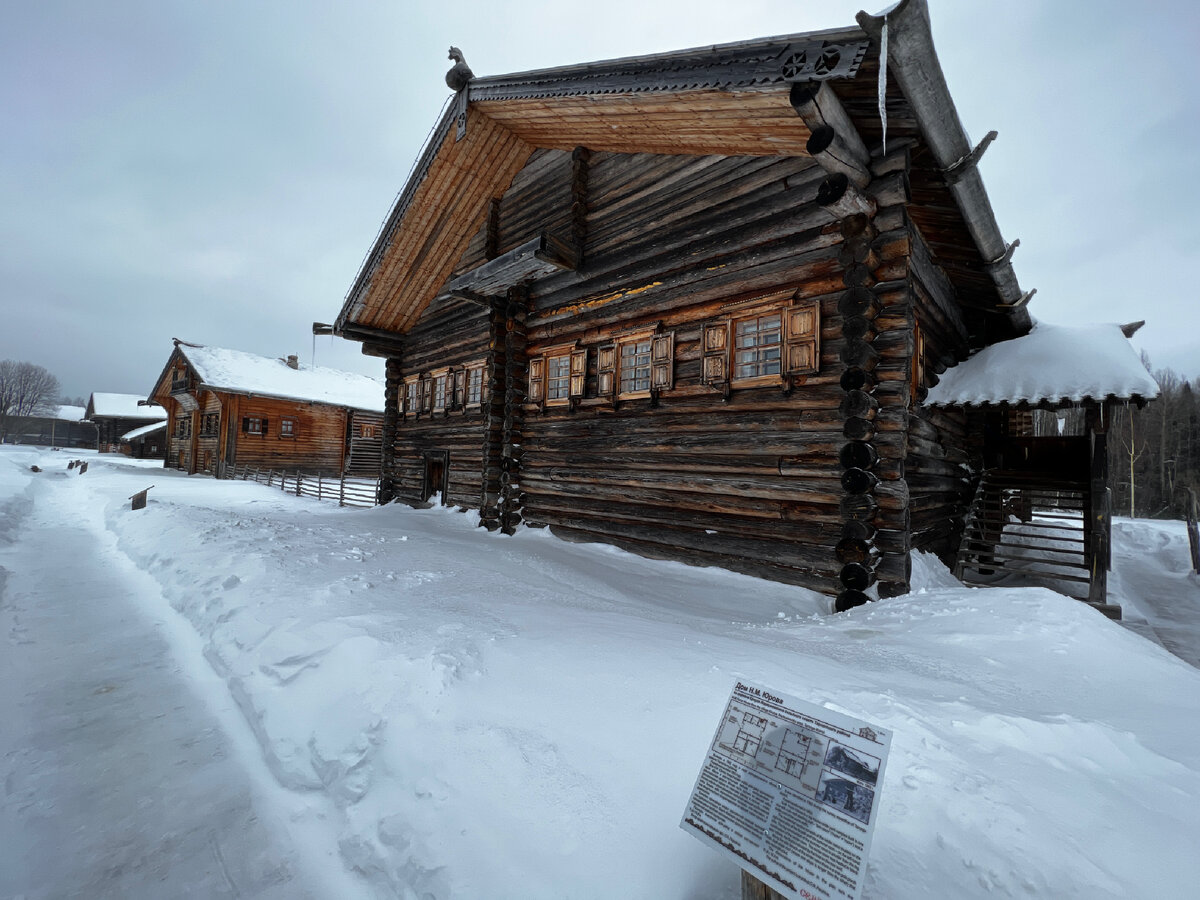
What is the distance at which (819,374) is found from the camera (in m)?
6.20

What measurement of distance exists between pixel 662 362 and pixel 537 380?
3032 millimetres

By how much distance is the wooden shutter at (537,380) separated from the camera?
9.76 meters

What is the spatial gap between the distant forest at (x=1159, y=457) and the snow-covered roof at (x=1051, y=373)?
27.6m

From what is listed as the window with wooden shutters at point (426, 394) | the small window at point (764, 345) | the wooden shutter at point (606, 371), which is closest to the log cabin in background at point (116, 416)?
the window with wooden shutters at point (426, 394)

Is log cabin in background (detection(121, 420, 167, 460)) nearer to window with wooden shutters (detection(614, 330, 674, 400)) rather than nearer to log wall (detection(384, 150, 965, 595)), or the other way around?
log wall (detection(384, 150, 965, 595))

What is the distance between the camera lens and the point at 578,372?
8984mm

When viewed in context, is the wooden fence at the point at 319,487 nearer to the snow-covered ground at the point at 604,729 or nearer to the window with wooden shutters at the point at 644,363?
the window with wooden shutters at the point at 644,363

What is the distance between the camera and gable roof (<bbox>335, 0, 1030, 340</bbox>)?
4586 millimetres

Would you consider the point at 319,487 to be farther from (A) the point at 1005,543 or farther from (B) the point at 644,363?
(A) the point at 1005,543

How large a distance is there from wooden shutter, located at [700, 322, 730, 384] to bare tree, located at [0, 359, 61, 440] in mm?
88994

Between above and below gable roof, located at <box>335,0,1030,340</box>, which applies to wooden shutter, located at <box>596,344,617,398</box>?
below

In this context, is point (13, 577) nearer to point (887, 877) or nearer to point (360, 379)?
point (887, 877)

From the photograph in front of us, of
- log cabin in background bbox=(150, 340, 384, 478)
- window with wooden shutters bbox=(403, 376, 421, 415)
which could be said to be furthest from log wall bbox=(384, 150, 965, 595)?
log cabin in background bbox=(150, 340, 384, 478)

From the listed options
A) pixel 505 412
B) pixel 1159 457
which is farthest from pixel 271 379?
pixel 1159 457
